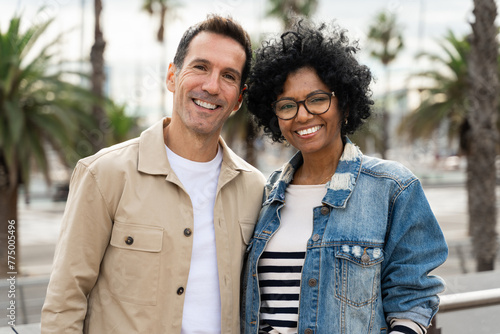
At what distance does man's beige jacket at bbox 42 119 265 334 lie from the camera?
2.15 m

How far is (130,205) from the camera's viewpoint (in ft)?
7.36

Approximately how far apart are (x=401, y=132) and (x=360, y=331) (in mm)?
11647

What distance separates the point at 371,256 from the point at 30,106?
28.3 feet

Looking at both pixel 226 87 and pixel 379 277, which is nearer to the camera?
pixel 379 277

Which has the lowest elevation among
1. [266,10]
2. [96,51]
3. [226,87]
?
[226,87]

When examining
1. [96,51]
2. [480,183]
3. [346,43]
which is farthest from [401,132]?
[346,43]

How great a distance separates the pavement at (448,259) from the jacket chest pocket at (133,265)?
0.76 metres

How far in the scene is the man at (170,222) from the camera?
7.13 ft

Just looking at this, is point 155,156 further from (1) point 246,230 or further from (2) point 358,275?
(2) point 358,275

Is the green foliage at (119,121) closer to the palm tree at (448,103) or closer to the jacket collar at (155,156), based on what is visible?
the palm tree at (448,103)

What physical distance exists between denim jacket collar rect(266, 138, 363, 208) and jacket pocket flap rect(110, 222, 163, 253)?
0.61 metres

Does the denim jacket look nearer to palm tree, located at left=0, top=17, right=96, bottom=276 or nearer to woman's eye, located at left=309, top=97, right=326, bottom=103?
woman's eye, located at left=309, top=97, right=326, bottom=103

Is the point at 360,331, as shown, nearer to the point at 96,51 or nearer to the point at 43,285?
the point at 43,285

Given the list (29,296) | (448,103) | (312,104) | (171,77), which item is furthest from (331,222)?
(448,103)
